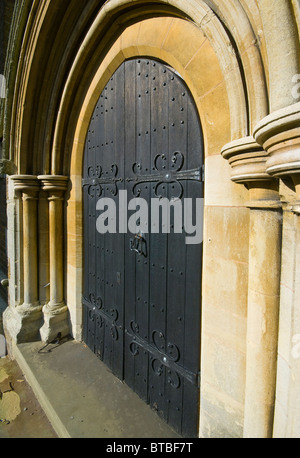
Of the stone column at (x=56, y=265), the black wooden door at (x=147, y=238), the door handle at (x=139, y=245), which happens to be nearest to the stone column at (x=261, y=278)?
the black wooden door at (x=147, y=238)

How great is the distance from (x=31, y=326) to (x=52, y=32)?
334 cm

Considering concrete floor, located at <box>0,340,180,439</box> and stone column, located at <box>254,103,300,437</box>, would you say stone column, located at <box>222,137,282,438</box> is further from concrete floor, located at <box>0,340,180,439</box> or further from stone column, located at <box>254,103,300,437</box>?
concrete floor, located at <box>0,340,180,439</box>

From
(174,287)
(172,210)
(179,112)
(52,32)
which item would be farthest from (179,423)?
(52,32)

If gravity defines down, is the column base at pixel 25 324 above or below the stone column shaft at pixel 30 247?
below

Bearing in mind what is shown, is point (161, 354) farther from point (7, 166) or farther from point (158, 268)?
point (7, 166)

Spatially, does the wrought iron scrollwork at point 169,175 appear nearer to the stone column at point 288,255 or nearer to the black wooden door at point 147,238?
the black wooden door at point 147,238

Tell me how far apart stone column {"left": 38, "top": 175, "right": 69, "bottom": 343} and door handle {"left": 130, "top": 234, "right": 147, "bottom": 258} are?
1340 mm

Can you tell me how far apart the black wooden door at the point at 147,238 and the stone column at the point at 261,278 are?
43 cm

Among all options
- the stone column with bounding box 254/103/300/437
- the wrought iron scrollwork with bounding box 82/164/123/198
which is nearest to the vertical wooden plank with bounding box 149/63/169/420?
the wrought iron scrollwork with bounding box 82/164/123/198

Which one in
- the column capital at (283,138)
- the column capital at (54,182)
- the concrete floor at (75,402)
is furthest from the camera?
the column capital at (54,182)

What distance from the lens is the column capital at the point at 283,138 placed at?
2.63 feet

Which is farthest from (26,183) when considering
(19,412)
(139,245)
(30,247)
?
(19,412)

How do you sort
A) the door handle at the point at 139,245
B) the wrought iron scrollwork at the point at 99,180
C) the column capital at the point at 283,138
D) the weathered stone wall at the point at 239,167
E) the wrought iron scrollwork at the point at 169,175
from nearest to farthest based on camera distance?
the column capital at the point at 283,138, the weathered stone wall at the point at 239,167, the wrought iron scrollwork at the point at 169,175, the door handle at the point at 139,245, the wrought iron scrollwork at the point at 99,180

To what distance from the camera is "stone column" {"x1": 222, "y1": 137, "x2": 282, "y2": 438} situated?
1112mm
